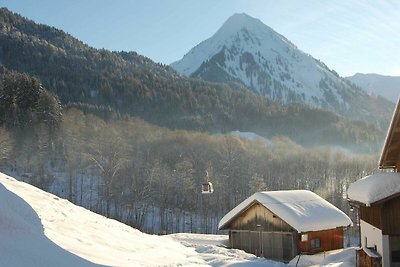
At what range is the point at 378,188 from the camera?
59.9 ft

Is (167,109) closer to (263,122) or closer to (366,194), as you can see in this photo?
(263,122)

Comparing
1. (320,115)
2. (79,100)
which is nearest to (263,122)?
(320,115)

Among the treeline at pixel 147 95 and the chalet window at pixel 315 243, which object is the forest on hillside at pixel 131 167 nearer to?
the treeline at pixel 147 95

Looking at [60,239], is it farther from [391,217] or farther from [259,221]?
[259,221]

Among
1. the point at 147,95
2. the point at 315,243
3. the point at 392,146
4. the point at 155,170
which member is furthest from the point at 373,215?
the point at 147,95

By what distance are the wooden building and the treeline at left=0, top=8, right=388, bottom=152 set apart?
94535mm

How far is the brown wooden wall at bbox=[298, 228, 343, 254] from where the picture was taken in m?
30.9

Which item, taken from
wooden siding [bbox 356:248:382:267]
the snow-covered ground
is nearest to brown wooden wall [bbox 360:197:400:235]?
wooden siding [bbox 356:248:382:267]

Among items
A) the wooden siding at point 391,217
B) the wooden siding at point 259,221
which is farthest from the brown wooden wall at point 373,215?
the wooden siding at point 259,221

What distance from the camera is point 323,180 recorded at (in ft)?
306

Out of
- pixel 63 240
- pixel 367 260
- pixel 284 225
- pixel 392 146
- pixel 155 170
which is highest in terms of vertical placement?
pixel 155 170

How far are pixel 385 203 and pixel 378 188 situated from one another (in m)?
0.78

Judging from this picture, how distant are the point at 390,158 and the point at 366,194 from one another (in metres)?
2.32

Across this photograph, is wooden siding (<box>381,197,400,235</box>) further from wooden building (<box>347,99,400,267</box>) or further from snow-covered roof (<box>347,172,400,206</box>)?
snow-covered roof (<box>347,172,400,206</box>)
